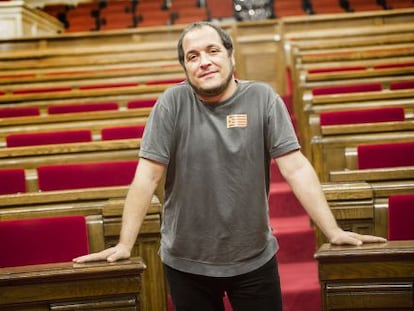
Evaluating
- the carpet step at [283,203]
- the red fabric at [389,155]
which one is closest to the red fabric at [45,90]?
the carpet step at [283,203]

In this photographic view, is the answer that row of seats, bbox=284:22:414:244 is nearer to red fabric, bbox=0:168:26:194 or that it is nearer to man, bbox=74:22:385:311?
man, bbox=74:22:385:311

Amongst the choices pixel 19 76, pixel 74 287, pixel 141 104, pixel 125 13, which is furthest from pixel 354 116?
pixel 125 13

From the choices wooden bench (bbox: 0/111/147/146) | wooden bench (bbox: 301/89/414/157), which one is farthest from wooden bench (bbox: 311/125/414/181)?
wooden bench (bbox: 0/111/147/146)

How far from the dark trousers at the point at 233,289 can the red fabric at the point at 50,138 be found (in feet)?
2.37

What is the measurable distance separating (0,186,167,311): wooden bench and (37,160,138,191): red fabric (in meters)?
0.14

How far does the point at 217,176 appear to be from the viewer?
0.53 metres

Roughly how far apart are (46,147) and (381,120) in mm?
662

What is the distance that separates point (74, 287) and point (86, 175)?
405 millimetres

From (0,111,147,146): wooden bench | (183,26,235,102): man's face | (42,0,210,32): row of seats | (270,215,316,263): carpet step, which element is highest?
(42,0,210,32): row of seats

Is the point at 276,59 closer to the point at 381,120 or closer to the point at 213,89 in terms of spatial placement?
the point at 381,120

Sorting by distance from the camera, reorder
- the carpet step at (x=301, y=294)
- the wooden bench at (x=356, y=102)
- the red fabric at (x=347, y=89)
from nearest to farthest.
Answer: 1. the carpet step at (x=301, y=294)
2. the wooden bench at (x=356, y=102)
3. the red fabric at (x=347, y=89)

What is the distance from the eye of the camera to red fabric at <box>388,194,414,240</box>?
27.5 inches

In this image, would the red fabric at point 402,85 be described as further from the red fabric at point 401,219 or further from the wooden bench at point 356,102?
the red fabric at point 401,219

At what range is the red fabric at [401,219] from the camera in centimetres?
70
